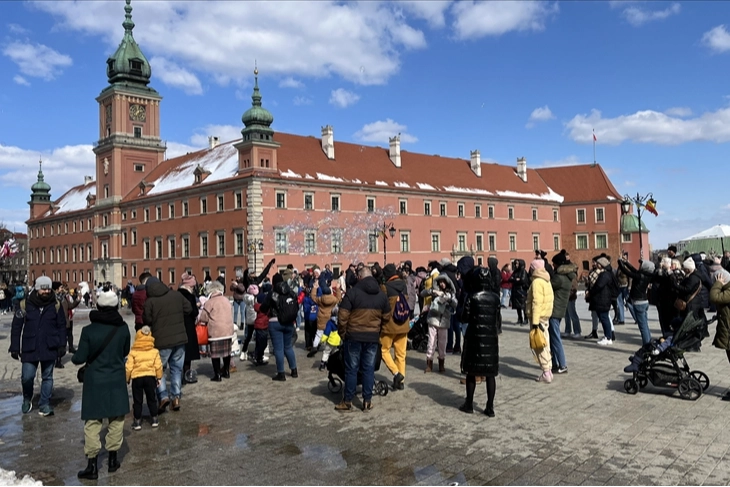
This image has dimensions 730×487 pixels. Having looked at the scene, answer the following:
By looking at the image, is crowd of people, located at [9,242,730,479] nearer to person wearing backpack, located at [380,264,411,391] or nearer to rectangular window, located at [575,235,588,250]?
person wearing backpack, located at [380,264,411,391]

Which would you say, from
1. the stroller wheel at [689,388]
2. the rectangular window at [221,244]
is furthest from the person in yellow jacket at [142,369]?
the rectangular window at [221,244]

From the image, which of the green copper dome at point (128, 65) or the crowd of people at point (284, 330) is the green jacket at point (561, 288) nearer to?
the crowd of people at point (284, 330)

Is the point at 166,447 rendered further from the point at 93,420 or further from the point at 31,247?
the point at 31,247

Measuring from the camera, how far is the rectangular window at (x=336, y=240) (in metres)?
48.2

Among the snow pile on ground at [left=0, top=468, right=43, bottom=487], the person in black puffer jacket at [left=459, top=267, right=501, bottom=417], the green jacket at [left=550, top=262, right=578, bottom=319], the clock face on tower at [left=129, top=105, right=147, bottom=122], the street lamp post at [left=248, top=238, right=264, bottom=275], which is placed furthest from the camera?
the clock face on tower at [left=129, top=105, right=147, bottom=122]

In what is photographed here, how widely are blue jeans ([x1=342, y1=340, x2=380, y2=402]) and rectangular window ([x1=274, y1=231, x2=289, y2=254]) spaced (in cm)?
3777

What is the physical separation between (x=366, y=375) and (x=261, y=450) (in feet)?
6.65

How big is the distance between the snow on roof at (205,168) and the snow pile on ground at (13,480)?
43.2 m

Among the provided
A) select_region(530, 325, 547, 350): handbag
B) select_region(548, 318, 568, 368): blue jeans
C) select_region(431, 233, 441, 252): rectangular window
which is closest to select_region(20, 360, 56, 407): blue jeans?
select_region(530, 325, 547, 350): handbag

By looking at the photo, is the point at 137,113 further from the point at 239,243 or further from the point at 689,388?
the point at 689,388

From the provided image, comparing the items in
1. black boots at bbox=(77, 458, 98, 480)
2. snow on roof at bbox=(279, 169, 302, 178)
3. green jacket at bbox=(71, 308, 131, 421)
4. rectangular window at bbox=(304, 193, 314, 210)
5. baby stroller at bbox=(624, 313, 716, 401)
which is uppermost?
snow on roof at bbox=(279, 169, 302, 178)

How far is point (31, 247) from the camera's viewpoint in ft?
266

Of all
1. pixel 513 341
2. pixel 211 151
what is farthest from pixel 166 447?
pixel 211 151

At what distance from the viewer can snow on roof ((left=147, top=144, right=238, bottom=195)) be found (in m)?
49.4
